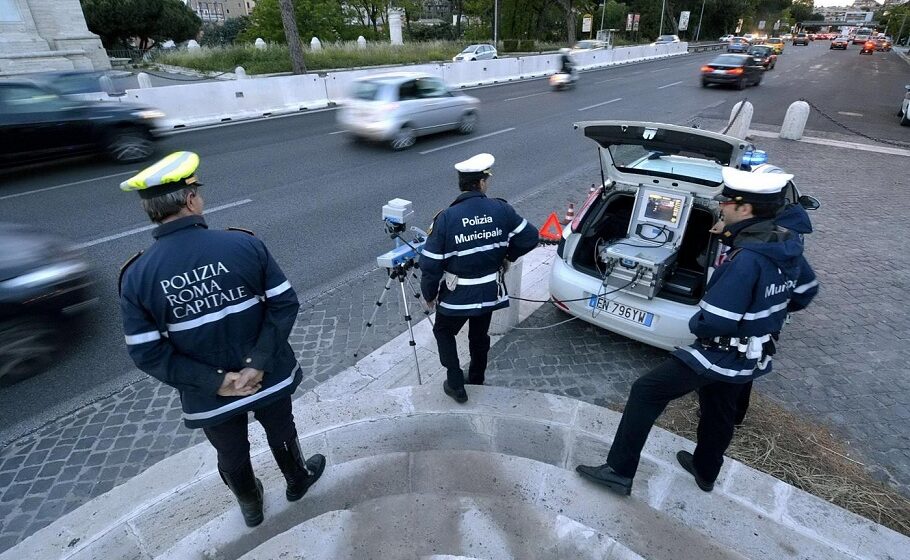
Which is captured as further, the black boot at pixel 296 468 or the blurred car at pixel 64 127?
the blurred car at pixel 64 127

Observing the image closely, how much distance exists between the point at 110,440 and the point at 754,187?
4456 mm

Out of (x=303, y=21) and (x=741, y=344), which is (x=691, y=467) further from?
(x=303, y=21)

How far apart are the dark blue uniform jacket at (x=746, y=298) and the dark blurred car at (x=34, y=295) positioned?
188 inches

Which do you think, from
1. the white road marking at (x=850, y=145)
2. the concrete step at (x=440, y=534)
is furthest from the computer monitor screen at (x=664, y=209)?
the white road marking at (x=850, y=145)

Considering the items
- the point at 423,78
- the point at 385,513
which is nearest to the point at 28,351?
the point at 385,513

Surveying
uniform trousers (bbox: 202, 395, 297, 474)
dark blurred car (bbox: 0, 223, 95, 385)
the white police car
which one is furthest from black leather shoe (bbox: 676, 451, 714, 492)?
dark blurred car (bbox: 0, 223, 95, 385)

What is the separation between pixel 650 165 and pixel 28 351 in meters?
5.61

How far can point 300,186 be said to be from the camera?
29.8 ft

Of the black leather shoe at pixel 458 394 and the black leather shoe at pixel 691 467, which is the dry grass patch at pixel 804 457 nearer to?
the black leather shoe at pixel 691 467

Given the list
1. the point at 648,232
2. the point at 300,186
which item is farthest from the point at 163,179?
the point at 300,186

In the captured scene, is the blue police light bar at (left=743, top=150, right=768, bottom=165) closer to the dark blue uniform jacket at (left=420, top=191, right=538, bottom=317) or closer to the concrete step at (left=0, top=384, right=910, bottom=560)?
the dark blue uniform jacket at (left=420, top=191, right=538, bottom=317)

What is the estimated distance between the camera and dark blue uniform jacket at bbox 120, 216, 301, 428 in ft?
6.98

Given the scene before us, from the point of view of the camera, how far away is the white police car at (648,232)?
385 cm

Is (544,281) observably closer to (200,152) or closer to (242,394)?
(242,394)
